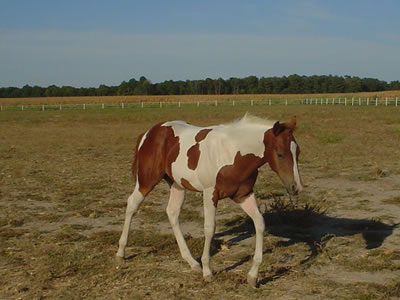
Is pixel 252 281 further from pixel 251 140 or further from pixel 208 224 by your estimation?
pixel 251 140

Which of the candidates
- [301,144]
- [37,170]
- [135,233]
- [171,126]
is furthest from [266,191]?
[301,144]

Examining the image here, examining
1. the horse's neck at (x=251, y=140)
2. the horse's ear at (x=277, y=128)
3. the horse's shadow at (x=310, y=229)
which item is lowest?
the horse's shadow at (x=310, y=229)

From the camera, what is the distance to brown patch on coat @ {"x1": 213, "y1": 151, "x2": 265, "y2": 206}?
17.6 feet

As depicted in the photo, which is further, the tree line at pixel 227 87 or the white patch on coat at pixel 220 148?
the tree line at pixel 227 87

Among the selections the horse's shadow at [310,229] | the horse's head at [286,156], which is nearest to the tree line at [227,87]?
the horse's shadow at [310,229]

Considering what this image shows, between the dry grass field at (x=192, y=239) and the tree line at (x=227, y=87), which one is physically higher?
the tree line at (x=227, y=87)

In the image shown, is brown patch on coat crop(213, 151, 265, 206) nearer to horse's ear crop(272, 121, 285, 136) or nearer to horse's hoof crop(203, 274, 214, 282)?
horse's ear crop(272, 121, 285, 136)

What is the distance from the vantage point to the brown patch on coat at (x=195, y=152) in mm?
5707

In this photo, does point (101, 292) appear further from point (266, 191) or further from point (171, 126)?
point (266, 191)

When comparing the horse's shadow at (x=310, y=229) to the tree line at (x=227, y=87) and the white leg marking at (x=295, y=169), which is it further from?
the tree line at (x=227, y=87)

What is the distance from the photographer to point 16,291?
16.9ft

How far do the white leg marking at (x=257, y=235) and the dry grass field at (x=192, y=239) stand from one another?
14cm

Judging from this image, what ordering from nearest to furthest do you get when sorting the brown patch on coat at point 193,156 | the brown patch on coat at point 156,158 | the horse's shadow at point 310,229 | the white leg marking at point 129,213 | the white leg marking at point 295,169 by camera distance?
the white leg marking at point 295,169, the brown patch on coat at point 193,156, the brown patch on coat at point 156,158, the white leg marking at point 129,213, the horse's shadow at point 310,229

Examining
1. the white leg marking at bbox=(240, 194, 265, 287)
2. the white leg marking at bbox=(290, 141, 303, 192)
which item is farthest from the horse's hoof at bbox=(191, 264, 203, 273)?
the white leg marking at bbox=(290, 141, 303, 192)
